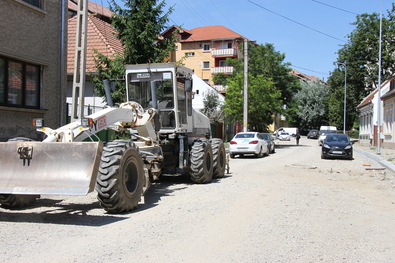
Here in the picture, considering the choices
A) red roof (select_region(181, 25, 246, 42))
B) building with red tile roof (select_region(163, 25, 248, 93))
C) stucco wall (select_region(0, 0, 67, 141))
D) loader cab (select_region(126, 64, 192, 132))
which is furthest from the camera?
red roof (select_region(181, 25, 246, 42))

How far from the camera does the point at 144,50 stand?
17938 mm

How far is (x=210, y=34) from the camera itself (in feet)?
217

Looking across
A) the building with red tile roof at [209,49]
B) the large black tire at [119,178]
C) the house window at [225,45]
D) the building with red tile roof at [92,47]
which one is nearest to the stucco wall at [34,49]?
the large black tire at [119,178]

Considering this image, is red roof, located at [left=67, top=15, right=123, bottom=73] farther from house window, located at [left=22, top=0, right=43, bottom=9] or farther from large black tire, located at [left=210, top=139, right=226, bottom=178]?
large black tire, located at [left=210, top=139, right=226, bottom=178]

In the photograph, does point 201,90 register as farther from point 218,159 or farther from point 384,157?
point 218,159

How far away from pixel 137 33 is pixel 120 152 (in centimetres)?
1176

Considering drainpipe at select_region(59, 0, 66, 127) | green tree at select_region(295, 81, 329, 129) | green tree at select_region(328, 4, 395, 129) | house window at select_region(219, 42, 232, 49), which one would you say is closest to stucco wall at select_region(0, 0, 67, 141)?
drainpipe at select_region(59, 0, 66, 127)

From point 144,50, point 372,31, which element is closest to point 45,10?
point 144,50

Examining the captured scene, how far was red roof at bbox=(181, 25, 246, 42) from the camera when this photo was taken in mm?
64500

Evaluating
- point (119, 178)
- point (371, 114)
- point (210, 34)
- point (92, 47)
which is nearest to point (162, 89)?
point (119, 178)

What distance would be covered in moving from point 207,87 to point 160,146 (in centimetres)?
3046

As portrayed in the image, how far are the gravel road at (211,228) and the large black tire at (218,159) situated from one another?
2028mm

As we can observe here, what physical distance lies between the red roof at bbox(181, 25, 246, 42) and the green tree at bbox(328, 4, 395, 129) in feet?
57.6

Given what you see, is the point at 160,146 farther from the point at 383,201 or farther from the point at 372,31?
the point at 372,31
